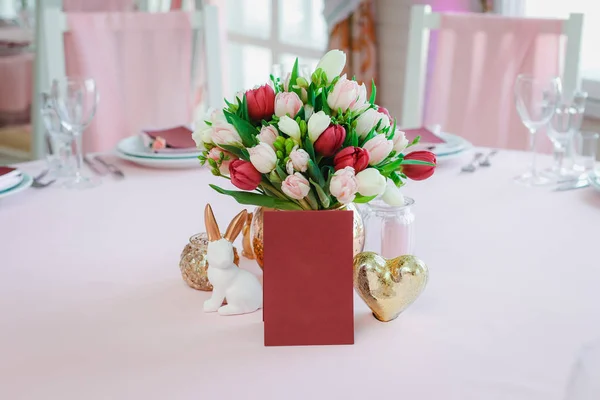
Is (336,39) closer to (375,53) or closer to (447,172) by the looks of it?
(375,53)

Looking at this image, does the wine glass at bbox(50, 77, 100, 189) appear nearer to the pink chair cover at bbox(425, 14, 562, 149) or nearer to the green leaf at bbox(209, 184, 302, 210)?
the green leaf at bbox(209, 184, 302, 210)

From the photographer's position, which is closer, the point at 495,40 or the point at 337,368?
the point at 337,368

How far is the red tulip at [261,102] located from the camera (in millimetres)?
908

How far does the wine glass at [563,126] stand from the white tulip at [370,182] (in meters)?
0.74

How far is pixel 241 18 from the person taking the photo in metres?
4.41

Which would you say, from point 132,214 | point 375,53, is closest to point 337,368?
point 132,214

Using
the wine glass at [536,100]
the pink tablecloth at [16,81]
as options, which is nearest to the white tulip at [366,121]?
the wine glass at [536,100]

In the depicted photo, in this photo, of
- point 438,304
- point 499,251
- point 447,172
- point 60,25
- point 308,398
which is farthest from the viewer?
point 60,25

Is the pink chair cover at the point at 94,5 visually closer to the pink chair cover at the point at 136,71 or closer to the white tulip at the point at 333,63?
the pink chair cover at the point at 136,71

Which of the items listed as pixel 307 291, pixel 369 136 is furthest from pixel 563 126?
pixel 307 291

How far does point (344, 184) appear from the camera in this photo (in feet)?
2.78

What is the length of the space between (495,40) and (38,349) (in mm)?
1568

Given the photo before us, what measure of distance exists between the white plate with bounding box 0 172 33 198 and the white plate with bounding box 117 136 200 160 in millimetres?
224

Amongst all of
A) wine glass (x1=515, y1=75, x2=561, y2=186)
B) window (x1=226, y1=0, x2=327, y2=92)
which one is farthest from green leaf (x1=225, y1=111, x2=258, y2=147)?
window (x1=226, y1=0, x2=327, y2=92)
